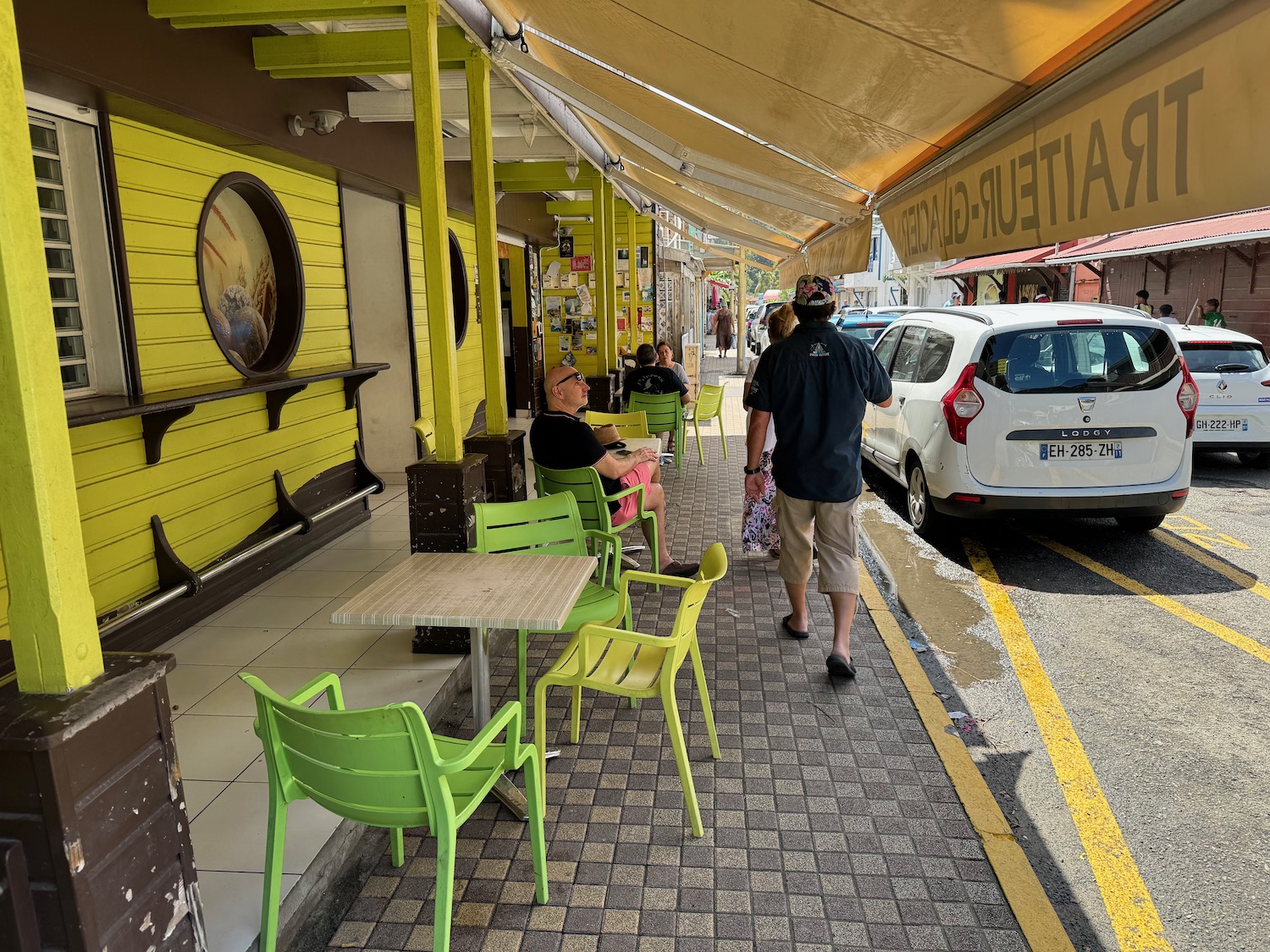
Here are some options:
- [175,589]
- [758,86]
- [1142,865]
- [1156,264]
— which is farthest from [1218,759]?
[1156,264]

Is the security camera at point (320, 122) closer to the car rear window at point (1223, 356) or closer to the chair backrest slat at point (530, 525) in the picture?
the chair backrest slat at point (530, 525)

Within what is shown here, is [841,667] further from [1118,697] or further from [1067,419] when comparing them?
[1067,419]

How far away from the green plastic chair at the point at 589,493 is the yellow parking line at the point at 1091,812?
215cm

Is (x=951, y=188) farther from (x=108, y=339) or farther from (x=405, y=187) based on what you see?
(x=405, y=187)

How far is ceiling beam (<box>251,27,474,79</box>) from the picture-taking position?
484cm

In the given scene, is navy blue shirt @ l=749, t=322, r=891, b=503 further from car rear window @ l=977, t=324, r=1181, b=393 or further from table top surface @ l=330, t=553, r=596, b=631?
car rear window @ l=977, t=324, r=1181, b=393

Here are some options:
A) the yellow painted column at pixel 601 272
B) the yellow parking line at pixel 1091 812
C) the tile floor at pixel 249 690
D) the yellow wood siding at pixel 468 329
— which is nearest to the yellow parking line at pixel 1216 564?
the yellow parking line at pixel 1091 812

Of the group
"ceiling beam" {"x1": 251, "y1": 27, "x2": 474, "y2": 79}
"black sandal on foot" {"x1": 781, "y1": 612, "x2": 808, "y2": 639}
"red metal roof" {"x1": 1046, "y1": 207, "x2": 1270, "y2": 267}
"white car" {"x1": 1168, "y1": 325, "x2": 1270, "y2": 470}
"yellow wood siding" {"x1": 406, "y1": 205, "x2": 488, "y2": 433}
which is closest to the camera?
"black sandal on foot" {"x1": 781, "y1": 612, "x2": 808, "y2": 639}

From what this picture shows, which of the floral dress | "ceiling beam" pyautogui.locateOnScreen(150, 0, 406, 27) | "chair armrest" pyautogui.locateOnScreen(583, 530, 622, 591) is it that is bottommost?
the floral dress

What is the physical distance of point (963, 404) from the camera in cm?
566

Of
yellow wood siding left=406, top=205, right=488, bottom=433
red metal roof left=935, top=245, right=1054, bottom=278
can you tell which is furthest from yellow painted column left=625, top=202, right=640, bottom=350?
red metal roof left=935, top=245, right=1054, bottom=278

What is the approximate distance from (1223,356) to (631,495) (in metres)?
6.40

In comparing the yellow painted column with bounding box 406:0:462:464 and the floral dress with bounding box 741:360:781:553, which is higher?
the yellow painted column with bounding box 406:0:462:464

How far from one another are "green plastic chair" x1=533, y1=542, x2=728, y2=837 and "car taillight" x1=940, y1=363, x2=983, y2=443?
314cm
